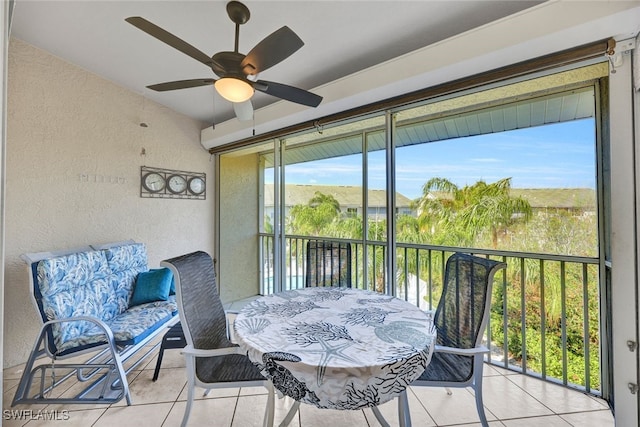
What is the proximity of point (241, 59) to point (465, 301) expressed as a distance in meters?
1.96

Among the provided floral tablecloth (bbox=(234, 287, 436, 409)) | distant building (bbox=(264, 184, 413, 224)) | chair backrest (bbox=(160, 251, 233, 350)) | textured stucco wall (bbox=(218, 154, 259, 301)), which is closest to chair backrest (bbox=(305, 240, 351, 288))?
distant building (bbox=(264, 184, 413, 224))

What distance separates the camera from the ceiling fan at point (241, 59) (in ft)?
4.73

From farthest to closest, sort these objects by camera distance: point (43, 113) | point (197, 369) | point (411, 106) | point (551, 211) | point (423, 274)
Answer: point (423, 274), point (43, 113), point (411, 106), point (551, 211), point (197, 369)

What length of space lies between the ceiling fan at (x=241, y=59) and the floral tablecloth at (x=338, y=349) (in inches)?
55.2

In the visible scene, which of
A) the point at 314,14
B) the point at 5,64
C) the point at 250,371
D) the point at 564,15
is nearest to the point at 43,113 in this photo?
the point at 5,64

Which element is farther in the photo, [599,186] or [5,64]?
[599,186]

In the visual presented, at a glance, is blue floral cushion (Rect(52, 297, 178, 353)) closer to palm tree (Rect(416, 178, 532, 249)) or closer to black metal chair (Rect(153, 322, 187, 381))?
black metal chair (Rect(153, 322, 187, 381))

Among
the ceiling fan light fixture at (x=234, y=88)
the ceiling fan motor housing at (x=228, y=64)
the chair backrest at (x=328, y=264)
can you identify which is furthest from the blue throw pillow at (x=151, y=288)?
the ceiling fan motor housing at (x=228, y=64)

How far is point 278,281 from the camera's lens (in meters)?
3.47

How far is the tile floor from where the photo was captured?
5.63ft

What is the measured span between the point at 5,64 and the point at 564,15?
267 cm

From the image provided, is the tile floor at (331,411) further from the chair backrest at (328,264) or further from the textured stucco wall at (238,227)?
the textured stucco wall at (238,227)

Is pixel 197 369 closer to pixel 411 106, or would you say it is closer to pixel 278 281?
pixel 278 281

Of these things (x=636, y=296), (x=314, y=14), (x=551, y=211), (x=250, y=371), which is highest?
(x=314, y=14)
